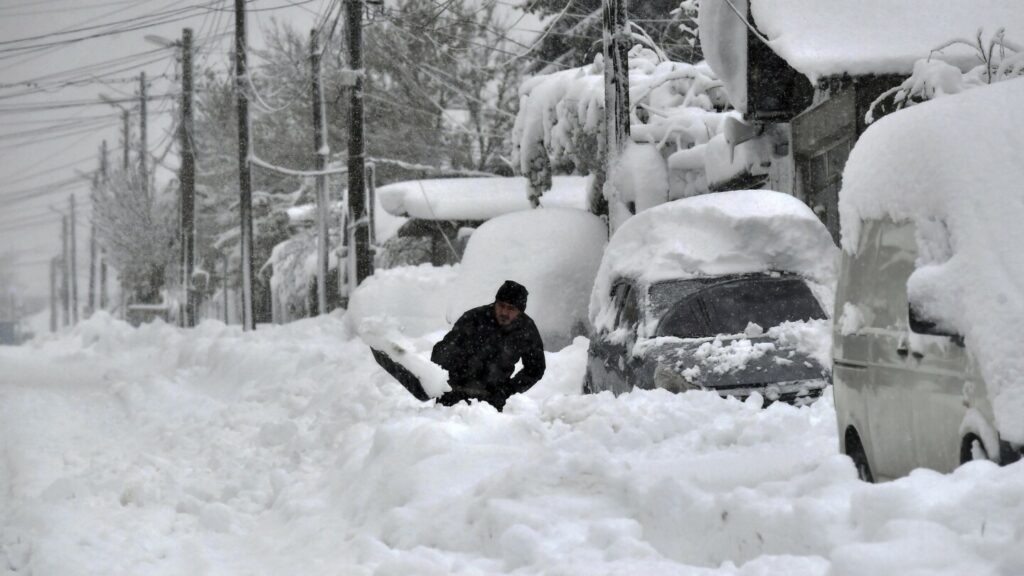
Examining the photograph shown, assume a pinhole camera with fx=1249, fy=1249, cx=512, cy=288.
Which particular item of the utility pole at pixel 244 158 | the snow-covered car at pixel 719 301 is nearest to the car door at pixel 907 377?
the snow-covered car at pixel 719 301

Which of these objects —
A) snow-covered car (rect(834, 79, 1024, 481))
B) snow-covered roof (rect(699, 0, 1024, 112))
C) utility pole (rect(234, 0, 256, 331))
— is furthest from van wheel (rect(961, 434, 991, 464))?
utility pole (rect(234, 0, 256, 331))

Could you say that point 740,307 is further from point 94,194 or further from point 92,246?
point 92,246

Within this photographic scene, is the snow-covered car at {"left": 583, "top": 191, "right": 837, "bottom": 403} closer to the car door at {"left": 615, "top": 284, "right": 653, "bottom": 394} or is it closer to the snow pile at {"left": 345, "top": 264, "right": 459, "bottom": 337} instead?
the car door at {"left": 615, "top": 284, "right": 653, "bottom": 394}

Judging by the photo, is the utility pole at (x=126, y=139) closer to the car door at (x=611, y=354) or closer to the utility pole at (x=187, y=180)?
the utility pole at (x=187, y=180)

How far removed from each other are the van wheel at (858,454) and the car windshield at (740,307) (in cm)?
326

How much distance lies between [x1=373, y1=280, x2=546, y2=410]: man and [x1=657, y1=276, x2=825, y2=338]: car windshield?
100 centimetres

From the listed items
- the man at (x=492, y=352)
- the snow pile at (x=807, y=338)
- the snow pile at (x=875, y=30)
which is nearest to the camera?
the snow pile at (x=807, y=338)

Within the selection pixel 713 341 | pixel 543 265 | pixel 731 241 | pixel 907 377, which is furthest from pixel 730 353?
pixel 543 265

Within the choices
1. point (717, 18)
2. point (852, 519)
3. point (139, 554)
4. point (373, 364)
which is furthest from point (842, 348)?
point (717, 18)

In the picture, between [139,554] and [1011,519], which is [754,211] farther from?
[1011,519]

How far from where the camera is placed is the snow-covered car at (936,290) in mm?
4293

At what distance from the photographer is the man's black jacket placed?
8906 mm

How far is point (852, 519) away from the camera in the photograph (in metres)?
4.09

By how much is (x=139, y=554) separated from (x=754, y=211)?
554cm
